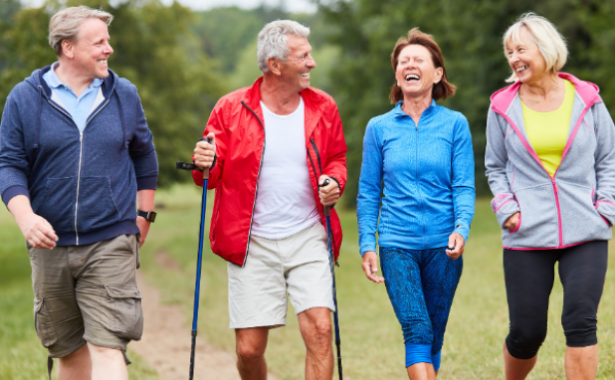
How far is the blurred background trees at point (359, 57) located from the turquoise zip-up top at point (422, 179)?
11.7m

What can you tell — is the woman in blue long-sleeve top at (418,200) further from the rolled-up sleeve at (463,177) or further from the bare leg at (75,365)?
the bare leg at (75,365)

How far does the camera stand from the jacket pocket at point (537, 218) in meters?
4.03

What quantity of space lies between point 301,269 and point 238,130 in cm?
93

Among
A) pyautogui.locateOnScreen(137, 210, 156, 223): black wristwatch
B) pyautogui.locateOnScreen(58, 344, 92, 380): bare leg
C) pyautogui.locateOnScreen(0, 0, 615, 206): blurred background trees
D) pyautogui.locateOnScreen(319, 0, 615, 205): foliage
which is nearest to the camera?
pyautogui.locateOnScreen(58, 344, 92, 380): bare leg

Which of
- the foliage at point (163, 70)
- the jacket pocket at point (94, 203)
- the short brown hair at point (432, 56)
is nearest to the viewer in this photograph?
the jacket pocket at point (94, 203)

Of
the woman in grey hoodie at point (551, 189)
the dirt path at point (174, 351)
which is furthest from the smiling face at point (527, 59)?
the dirt path at point (174, 351)

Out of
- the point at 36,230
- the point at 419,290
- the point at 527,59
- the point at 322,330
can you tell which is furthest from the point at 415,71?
the point at 36,230

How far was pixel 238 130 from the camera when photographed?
4398 millimetres

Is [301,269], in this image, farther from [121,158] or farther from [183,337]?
[183,337]

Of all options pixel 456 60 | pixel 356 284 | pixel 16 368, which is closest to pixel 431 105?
pixel 16 368

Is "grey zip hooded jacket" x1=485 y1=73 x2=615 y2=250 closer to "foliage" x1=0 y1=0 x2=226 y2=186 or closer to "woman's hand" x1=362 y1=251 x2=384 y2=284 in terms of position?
"woman's hand" x1=362 y1=251 x2=384 y2=284

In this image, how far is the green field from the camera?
6.12 m

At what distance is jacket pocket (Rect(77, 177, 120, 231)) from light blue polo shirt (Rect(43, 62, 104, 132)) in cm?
30

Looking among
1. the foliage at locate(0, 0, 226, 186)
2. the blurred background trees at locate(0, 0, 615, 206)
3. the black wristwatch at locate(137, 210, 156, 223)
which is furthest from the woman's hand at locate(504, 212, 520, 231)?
A: the foliage at locate(0, 0, 226, 186)
